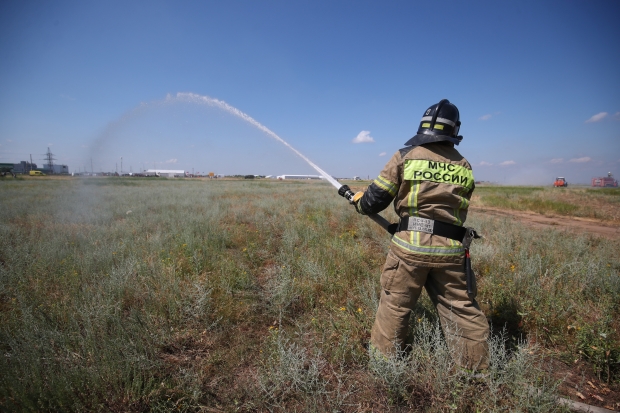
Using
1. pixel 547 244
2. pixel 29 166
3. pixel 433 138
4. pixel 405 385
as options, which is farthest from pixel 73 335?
pixel 29 166

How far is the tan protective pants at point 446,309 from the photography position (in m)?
2.13

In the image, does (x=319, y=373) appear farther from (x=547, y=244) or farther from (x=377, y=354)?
(x=547, y=244)

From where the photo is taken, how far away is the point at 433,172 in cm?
214

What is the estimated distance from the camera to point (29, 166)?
117 ft

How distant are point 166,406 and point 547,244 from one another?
7.12 metres

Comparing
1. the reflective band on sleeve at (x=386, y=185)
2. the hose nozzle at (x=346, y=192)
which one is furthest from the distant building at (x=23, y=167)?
the reflective band on sleeve at (x=386, y=185)

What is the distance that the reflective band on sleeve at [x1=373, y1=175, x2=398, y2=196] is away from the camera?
223 centimetres

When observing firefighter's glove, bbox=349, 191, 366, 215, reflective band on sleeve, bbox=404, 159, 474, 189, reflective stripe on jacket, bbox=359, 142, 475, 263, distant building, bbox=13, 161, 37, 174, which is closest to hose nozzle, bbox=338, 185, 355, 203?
firefighter's glove, bbox=349, 191, 366, 215

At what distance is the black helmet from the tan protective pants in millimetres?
997

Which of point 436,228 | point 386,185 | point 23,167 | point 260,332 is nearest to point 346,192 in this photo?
point 386,185

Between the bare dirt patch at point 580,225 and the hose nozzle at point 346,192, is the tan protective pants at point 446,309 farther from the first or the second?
the bare dirt patch at point 580,225

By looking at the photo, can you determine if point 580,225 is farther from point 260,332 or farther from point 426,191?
point 260,332

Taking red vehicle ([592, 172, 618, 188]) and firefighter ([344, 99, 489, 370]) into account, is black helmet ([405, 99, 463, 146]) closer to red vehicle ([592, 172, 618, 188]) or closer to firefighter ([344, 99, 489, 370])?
firefighter ([344, 99, 489, 370])

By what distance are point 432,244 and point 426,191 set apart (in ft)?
1.42
